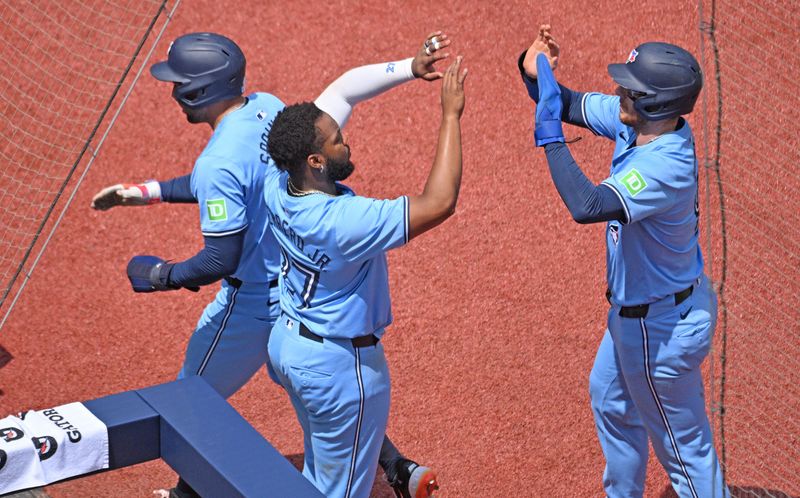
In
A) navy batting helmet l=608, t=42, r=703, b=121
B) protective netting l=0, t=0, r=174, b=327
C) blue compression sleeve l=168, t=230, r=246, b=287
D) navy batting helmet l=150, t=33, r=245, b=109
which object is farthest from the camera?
protective netting l=0, t=0, r=174, b=327

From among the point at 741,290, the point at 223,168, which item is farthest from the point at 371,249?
the point at 741,290

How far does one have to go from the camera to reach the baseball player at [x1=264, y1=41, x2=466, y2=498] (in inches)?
139

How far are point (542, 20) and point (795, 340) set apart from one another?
122 inches

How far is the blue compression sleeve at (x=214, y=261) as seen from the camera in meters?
4.18

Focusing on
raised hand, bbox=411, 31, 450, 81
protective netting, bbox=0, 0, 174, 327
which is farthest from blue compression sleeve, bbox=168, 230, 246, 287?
protective netting, bbox=0, 0, 174, 327

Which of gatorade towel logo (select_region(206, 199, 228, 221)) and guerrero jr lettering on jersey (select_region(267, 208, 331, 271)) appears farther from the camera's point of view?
gatorade towel logo (select_region(206, 199, 228, 221))

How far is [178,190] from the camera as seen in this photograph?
470 centimetres

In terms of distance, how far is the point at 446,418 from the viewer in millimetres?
5445

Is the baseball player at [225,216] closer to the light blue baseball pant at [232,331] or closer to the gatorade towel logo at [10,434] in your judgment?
the light blue baseball pant at [232,331]

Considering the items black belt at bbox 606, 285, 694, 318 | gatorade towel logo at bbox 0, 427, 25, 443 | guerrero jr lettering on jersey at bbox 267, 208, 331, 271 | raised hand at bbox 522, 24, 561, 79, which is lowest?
gatorade towel logo at bbox 0, 427, 25, 443

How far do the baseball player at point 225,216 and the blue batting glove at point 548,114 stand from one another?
0.48 m

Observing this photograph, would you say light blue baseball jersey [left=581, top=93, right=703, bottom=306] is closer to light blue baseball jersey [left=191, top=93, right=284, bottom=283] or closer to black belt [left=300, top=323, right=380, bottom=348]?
black belt [left=300, top=323, right=380, bottom=348]

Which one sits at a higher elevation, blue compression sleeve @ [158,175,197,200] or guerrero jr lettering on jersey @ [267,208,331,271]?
guerrero jr lettering on jersey @ [267,208,331,271]

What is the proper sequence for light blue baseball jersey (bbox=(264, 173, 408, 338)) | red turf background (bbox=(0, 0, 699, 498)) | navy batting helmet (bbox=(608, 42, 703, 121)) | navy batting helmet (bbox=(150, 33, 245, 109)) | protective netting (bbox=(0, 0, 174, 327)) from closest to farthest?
light blue baseball jersey (bbox=(264, 173, 408, 338)), navy batting helmet (bbox=(608, 42, 703, 121)), navy batting helmet (bbox=(150, 33, 245, 109)), red turf background (bbox=(0, 0, 699, 498)), protective netting (bbox=(0, 0, 174, 327))
